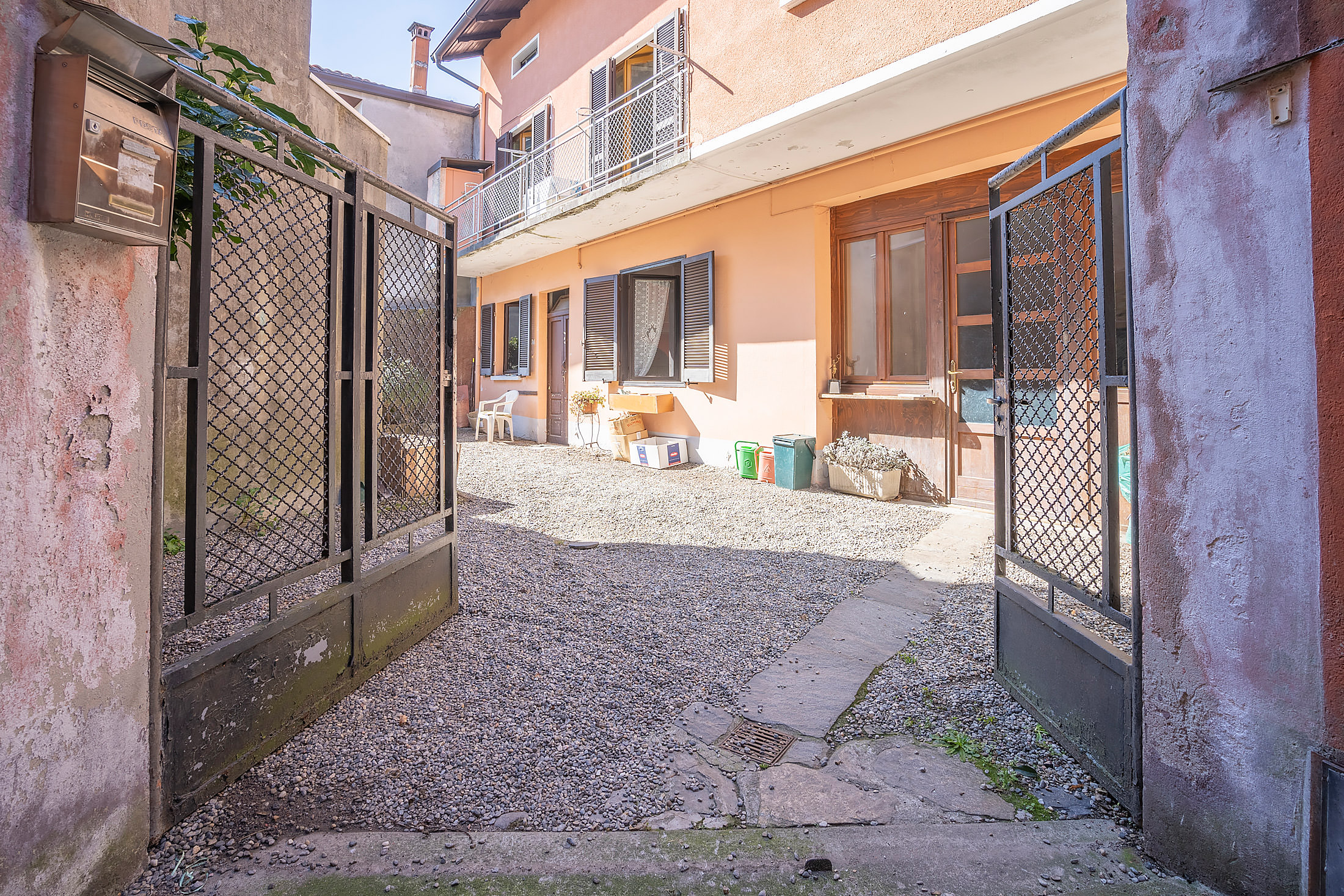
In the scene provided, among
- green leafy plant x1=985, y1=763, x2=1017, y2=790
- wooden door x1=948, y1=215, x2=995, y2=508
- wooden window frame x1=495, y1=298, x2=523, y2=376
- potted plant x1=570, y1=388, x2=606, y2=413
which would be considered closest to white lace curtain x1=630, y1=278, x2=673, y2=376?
potted plant x1=570, y1=388, x2=606, y2=413

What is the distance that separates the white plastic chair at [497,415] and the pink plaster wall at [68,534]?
34.0ft

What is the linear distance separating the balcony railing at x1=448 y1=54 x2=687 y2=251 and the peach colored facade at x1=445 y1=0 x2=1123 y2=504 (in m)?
0.55

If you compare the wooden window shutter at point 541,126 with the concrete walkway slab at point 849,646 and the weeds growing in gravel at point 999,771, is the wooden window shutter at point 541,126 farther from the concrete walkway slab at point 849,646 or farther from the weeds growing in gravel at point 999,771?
the weeds growing in gravel at point 999,771

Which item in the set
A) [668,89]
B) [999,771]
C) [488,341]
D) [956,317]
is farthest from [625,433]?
[999,771]

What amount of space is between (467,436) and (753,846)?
11.7 m

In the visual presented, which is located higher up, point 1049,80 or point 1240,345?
point 1049,80

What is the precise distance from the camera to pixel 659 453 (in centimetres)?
860

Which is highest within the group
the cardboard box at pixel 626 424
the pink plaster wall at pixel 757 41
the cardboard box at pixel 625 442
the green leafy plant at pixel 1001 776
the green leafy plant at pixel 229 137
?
the pink plaster wall at pixel 757 41

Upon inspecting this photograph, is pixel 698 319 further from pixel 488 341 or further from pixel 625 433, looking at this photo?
pixel 488 341

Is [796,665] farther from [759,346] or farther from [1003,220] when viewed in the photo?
[759,346]

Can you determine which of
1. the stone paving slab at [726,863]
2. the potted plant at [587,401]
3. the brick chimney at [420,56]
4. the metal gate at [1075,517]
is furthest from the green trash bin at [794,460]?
the brick chimney at [420,56]

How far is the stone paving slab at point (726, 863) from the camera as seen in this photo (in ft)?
5.08

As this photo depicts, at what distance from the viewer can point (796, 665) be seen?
2.91 meters

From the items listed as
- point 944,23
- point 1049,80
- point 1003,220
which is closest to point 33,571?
point 1003,220
